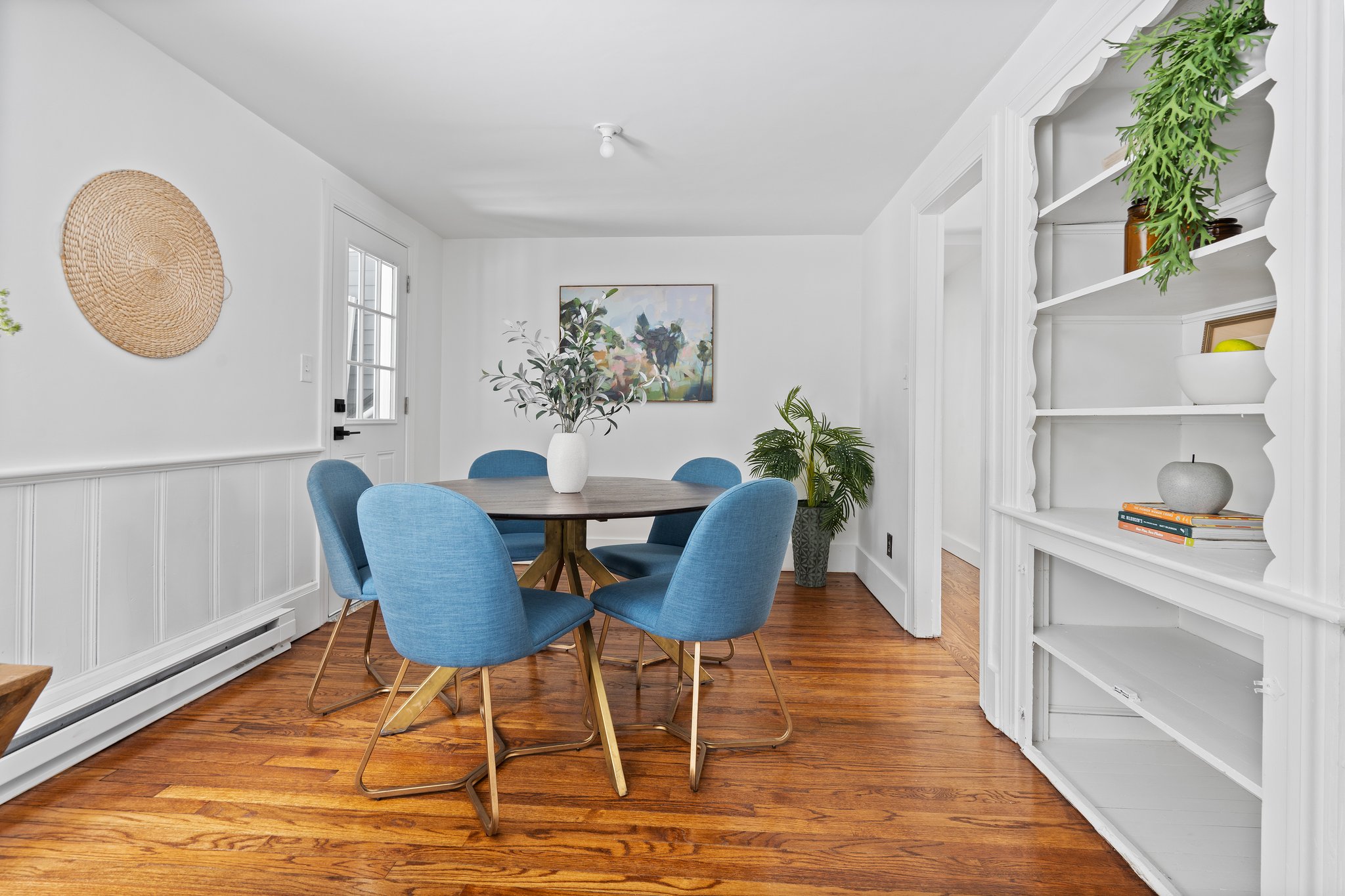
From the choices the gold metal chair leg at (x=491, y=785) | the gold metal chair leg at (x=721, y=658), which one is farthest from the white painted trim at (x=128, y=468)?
the gold metal chair leg at (x=721, y=658)

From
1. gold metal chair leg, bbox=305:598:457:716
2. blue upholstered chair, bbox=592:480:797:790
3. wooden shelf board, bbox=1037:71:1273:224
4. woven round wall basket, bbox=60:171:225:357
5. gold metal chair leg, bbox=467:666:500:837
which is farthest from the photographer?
gold metal chair leg, bbox=305:598:457:716

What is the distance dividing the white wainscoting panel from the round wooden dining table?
32.7 inches

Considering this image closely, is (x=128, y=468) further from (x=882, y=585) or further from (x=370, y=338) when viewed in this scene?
(x=882, y=585)

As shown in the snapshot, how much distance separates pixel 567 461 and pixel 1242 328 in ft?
6.91

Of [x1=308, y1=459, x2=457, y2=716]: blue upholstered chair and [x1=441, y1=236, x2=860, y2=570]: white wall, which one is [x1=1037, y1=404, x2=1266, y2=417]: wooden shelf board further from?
[x1=441, y1=236, x2=860, y2=570]: white wall

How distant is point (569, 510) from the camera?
2.06m

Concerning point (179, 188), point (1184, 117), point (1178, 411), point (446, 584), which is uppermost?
point (179, 188)

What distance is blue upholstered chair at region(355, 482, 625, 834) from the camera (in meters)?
1.57

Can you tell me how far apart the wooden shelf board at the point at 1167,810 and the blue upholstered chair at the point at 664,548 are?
1.35 meters

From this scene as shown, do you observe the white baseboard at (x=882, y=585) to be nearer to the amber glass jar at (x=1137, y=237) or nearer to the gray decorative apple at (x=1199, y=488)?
the gray decorative apple at (x=1199, y=488)

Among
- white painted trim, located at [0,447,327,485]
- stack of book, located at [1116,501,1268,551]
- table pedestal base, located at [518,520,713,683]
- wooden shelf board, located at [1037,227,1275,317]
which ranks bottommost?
table pedestal base, located at [518,520,713,683]

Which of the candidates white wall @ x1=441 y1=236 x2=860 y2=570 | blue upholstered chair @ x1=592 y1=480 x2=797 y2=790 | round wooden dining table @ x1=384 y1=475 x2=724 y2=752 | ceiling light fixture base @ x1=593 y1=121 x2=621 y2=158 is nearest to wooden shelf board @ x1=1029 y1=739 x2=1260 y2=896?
blue upholstered chair @ x1=592 y1=480 x2=797 y2=790

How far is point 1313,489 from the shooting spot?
3.67 feet

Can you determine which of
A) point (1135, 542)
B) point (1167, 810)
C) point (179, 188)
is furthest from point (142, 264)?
point (1167, 810)
